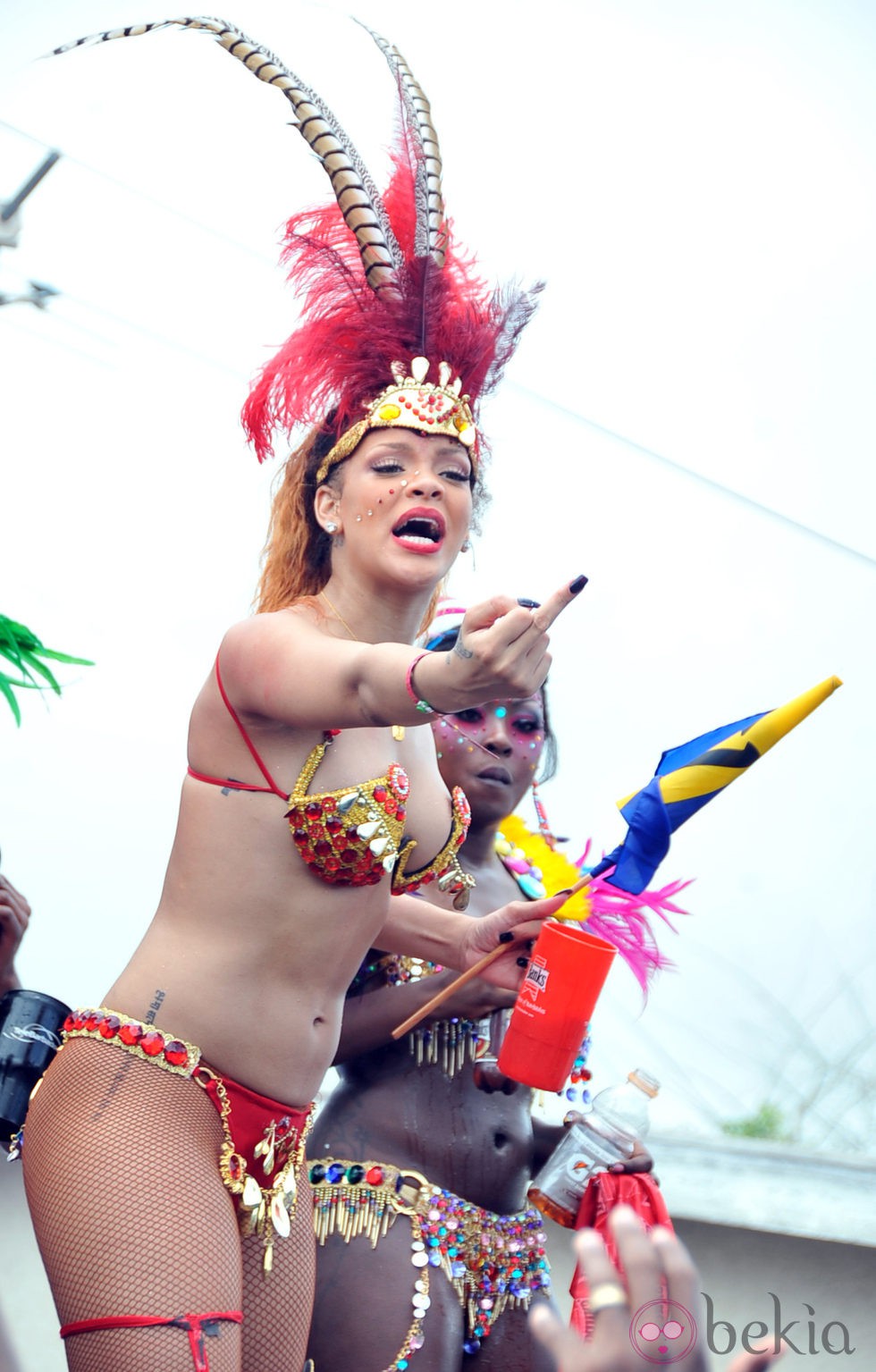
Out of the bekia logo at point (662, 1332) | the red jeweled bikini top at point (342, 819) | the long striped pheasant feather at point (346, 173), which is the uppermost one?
the long striped pheasant feather at point (346, 173)

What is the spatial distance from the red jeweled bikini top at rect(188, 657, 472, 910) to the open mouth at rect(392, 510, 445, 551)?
327 mm

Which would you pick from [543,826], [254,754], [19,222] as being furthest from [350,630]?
[19,222]

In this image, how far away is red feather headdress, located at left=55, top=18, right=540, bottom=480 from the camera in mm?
2146

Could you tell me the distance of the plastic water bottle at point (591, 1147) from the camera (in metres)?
2.48

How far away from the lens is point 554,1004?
2094 millimetres

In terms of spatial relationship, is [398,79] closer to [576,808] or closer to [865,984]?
[576,808]

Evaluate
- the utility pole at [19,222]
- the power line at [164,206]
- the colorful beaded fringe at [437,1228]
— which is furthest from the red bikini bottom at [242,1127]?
the power line at [164,206]

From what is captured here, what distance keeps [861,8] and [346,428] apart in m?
3.99

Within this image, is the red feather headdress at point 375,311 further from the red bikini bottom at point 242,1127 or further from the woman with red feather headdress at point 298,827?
the red bikini bottom at point 242,1127

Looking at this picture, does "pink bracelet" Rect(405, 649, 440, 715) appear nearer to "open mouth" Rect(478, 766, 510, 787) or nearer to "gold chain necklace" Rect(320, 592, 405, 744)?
"gold chain necklace" Rect(320, 592, 405, 744)

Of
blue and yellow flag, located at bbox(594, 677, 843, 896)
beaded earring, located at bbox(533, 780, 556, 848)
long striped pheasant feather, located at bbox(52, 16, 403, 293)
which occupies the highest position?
long striped pheasant feather, located at bbox(52, 16, 403, 293)

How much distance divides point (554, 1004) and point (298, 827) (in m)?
0.56

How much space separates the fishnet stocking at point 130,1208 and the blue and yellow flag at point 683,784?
742mm

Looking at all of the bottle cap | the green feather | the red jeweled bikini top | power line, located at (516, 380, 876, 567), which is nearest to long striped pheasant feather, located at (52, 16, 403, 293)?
the red jeweled bikini top
